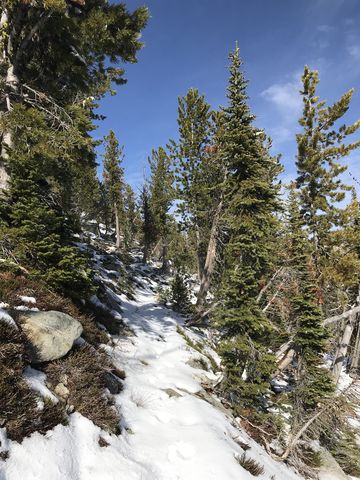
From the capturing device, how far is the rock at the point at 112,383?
669 centimetres

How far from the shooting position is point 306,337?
12.1 metres

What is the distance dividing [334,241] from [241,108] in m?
11.7

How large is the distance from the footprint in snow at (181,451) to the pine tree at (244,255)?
4.40 metres

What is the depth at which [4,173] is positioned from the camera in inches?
327

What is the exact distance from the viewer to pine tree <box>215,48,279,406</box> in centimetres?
994

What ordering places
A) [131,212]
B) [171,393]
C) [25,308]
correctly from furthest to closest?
[131,212] < [171,393] < [25,308]

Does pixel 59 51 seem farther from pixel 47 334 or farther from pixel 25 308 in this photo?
pixel 47 334

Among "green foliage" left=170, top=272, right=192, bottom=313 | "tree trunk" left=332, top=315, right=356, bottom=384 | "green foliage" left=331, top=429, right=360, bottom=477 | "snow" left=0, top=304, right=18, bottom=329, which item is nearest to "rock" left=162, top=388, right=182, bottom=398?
"snow" left=0, top=304, right=18, bottom=329

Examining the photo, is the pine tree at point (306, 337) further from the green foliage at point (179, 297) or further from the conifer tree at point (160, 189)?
the conifer tree at point (160, 189)

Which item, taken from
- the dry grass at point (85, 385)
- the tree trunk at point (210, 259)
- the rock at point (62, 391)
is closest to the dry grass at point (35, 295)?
the dry grass at point (85, 385)

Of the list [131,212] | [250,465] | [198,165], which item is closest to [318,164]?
[198,165]

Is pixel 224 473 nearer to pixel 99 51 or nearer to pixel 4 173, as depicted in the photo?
pixel 4 173

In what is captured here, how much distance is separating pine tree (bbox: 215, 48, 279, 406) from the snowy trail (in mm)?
1757

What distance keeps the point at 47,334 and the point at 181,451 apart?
131 inches
